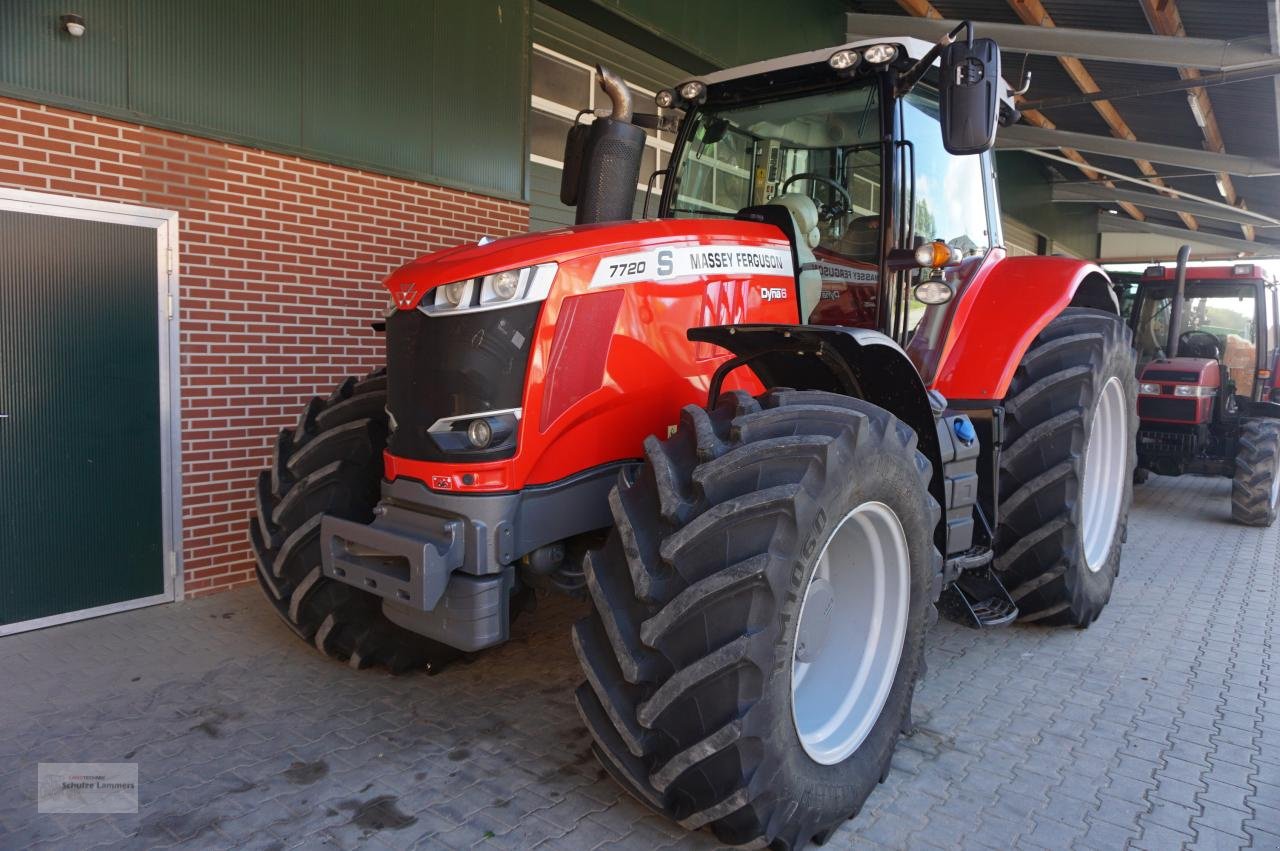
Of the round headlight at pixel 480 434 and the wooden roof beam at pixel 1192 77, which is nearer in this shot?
the round headlight at pixel 480 434

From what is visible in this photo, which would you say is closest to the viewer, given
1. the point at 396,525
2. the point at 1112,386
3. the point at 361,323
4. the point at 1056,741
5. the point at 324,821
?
the point at 324,821

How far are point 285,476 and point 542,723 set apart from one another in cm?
133


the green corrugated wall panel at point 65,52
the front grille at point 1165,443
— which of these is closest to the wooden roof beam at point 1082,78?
the front grille at point 1165,443

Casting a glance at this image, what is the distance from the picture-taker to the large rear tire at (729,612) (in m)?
2.14

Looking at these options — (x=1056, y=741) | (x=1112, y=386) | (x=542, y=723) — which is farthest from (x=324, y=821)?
(x=1112, y=386)

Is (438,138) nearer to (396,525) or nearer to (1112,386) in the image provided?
(396,525)

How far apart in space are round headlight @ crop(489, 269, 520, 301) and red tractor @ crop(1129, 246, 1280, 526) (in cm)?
640

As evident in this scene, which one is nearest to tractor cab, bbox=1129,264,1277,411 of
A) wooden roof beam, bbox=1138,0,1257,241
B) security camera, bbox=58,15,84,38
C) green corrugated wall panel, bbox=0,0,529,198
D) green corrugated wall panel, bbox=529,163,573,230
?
wooden roof beam, bbox=1138,0,1257,241

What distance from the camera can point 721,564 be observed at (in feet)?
7.15

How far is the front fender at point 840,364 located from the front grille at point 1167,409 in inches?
197

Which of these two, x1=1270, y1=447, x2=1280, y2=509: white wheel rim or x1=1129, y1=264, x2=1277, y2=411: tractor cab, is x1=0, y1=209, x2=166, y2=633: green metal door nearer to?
x1=1129, y1=264, x2=1277, y2=411: tractor cab

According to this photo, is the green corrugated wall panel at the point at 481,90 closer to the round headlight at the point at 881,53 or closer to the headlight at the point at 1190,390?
the round headlight at the point at 881,53

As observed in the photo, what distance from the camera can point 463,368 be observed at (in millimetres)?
2572

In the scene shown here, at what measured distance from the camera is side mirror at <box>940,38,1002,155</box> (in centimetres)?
289
